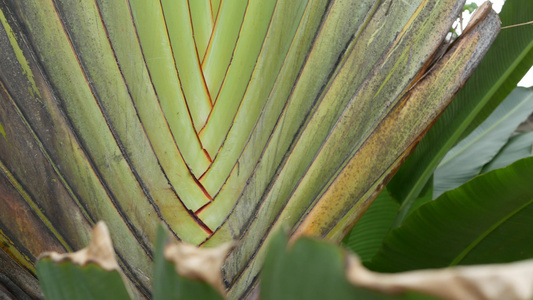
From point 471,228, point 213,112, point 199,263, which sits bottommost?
point 471,228

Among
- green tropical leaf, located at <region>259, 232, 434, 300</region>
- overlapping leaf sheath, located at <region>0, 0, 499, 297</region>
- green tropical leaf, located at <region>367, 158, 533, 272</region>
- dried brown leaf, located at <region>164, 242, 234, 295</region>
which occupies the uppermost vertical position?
overlapping leaf sheath, located at <region>0, 0, 499, 297</region>

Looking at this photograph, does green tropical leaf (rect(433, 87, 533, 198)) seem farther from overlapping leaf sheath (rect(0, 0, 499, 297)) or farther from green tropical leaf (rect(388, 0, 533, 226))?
overlapping leaf sheath (rect(0, 0, 499, 297))

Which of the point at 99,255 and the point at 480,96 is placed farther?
the point at 480,96

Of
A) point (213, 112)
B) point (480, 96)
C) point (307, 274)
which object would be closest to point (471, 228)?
point (480, 96)

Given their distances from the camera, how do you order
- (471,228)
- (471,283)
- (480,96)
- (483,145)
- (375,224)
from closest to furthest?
(471,283), (471,228), (480,96), (375,224), (483,145)

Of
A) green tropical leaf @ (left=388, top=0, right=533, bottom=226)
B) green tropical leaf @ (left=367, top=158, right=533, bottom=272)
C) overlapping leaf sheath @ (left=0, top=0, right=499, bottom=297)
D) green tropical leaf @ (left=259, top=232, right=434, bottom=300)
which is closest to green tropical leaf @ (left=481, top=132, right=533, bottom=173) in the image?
green tropical leaf @ (left=388, top=0, right=533, bottom=226)

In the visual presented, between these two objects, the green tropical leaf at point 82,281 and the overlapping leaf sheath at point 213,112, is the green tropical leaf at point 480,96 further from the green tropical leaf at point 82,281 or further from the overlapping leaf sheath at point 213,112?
the green tropical leaf at point 82,281

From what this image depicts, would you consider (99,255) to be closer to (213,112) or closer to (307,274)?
(307,274)
